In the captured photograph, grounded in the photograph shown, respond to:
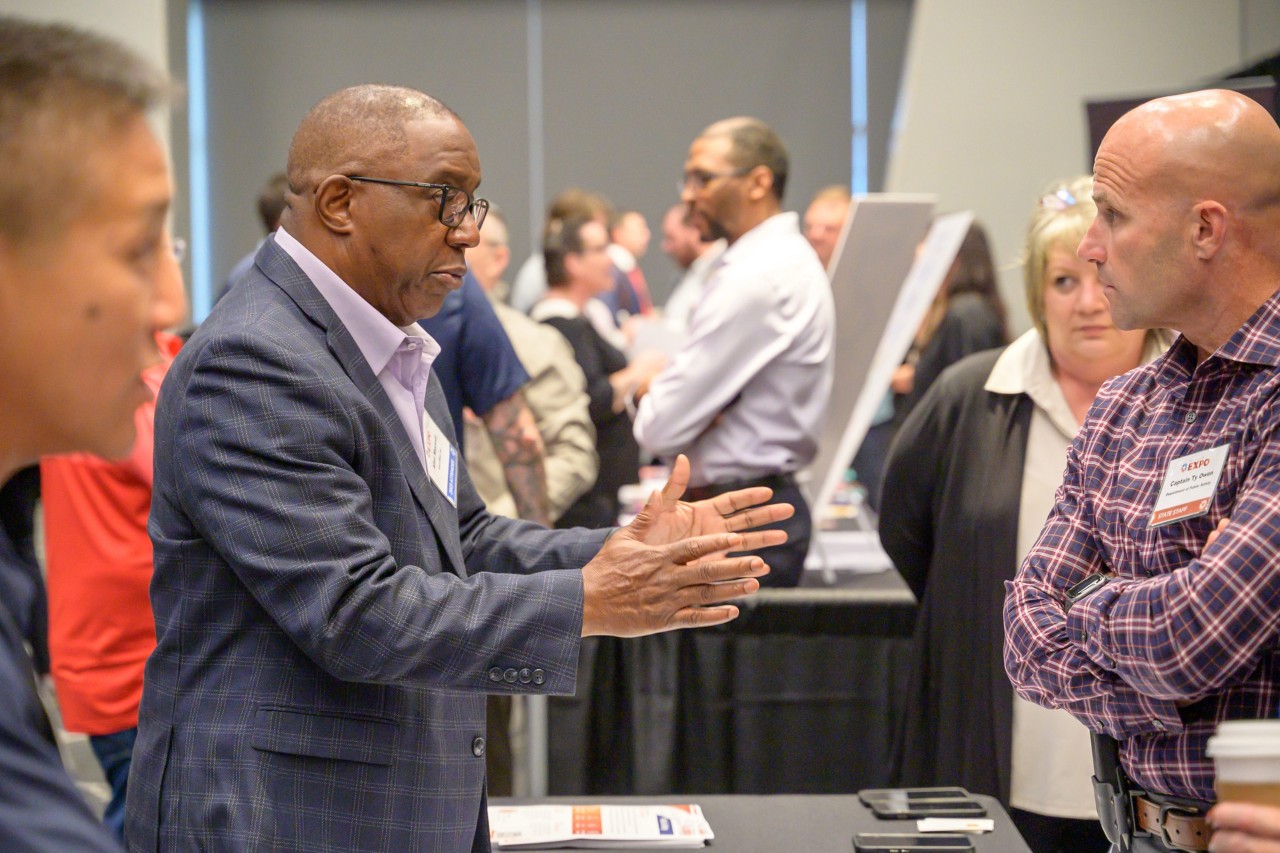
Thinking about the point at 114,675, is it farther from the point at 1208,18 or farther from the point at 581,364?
the point at 1208,18

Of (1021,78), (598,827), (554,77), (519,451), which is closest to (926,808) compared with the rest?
(598,827)

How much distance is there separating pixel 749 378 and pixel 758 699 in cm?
85

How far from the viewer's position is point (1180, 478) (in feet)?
5.08

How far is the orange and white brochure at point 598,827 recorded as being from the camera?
1.83 metres

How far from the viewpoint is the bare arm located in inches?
126

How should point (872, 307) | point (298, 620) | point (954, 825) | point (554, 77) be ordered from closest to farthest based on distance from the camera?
point (298, 620), point (954, 825), point (872, 307), point (554, 77)

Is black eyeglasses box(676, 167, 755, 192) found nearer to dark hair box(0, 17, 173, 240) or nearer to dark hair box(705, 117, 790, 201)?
dark hair box(705, 117, 790, 201)

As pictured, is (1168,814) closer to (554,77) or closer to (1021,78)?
(1021,78)

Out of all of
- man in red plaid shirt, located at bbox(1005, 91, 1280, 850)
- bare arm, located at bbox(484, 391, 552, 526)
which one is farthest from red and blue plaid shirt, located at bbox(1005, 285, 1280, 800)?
bare arm, located at bbox(484, 391, 552, 526)

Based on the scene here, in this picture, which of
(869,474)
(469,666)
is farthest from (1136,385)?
(869,474)

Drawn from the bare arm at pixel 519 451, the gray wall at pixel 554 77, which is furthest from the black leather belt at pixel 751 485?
the gray wall at pixel 554 77

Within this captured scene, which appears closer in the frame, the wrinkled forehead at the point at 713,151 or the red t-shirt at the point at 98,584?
the red t-shirt at the point at 98,584

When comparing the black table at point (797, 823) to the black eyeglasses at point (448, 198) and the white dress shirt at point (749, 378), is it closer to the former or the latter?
the black eyeglasses at point (448, 198)

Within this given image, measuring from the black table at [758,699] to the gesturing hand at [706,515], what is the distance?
1602 millimetres
